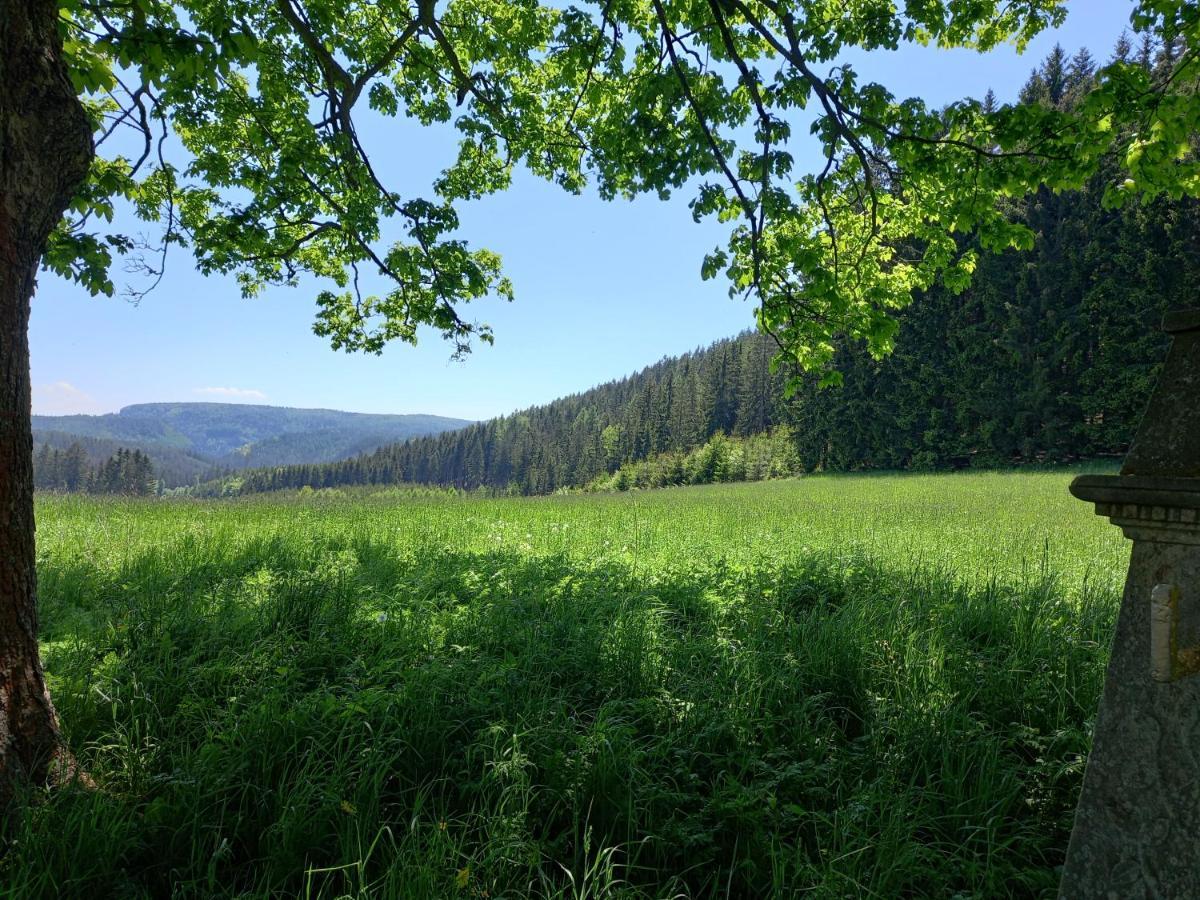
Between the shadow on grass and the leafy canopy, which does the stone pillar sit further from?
the leafy canopy

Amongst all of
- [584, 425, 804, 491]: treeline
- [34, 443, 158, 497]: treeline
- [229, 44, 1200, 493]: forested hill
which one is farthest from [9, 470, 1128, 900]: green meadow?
[34, 443, 158, 497]: treeline

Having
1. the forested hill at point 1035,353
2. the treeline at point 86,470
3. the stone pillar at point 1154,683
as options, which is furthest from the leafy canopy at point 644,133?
the treeline at point 86,470

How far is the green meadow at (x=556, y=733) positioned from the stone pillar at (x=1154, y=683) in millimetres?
570

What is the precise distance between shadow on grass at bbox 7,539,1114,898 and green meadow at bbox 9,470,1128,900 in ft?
0.05

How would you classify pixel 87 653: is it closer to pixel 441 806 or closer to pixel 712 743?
pixel 441 806

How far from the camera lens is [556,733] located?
285cm

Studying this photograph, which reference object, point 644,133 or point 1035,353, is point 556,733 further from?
point 1035,353

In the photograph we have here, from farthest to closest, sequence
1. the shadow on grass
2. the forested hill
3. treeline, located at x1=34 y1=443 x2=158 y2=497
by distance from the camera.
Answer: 1. treeline, located at x1=34 y1=443 x2=158 y2=497
2. the forested hill
3. the shadow on grass

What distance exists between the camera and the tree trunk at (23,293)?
223 centimetres

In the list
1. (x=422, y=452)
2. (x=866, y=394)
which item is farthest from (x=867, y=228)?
(x=422, y=452)

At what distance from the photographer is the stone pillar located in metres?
1.56

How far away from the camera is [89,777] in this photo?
2395 millimetres

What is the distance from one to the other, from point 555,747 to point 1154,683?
2.32m

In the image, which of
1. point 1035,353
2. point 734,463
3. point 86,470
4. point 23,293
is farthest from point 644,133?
point 86,470
